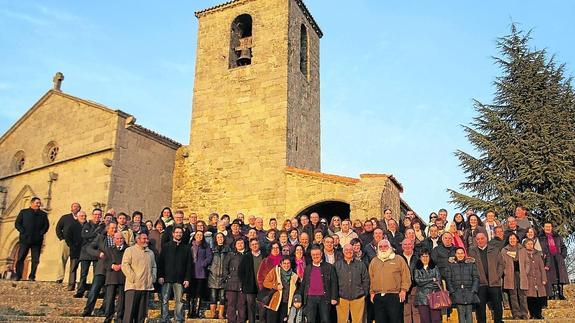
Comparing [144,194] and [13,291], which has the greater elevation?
[144,194]

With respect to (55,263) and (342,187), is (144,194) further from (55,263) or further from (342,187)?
(342,187)

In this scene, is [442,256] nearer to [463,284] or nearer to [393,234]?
[463,284]

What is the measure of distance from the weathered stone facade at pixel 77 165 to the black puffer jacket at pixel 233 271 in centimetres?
747

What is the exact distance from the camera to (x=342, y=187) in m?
14.0

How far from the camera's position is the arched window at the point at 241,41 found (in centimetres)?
1806

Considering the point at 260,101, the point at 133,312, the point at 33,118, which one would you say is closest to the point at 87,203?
the point at 33,118

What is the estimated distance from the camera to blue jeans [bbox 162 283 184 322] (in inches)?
306

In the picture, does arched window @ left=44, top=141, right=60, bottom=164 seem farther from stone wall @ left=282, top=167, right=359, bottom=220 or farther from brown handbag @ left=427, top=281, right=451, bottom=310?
brown handbag @ left=427, top=281, right=451, bottom=310

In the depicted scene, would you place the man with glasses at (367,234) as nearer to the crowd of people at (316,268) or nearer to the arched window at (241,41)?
the crowd of people at (316,268)

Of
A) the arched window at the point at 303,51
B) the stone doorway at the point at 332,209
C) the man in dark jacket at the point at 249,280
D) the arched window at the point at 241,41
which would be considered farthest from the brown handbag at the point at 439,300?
the arched window at the point at 303,51

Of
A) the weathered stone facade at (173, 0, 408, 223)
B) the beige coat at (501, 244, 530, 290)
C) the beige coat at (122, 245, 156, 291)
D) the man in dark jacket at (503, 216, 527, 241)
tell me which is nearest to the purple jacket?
the beige coat at (122, 245, 156, 291)

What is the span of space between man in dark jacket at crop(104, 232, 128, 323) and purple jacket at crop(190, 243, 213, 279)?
4.04 ft

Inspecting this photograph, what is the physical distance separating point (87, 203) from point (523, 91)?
48.4 ft

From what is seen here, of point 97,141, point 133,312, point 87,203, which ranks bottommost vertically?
point 133,312
